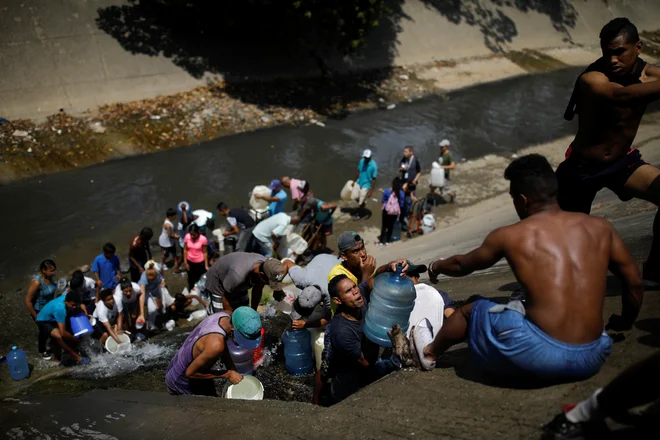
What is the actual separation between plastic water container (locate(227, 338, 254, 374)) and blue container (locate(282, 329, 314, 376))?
399mm

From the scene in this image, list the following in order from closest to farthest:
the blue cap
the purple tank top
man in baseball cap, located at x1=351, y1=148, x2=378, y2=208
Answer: the purple tank top → the blue cap → man in baseball cap, located at x1=351, y1=148, x2=378, y2=208

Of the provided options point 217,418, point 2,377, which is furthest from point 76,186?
point 217,418

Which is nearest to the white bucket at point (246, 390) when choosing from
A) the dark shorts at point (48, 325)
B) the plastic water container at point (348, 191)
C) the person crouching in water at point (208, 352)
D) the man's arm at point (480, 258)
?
Answer: the person crouching in water at point (208, 352)

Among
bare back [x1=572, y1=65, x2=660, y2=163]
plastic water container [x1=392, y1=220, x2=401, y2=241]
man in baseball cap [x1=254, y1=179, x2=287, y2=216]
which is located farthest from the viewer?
plastic water container [x1=392, y1=220, x2=401, y2=241]

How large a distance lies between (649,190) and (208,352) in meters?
3.76

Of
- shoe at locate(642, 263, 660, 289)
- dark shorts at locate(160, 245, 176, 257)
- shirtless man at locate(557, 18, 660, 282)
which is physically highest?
shirtless man at locate(557, 18, 660, 282)

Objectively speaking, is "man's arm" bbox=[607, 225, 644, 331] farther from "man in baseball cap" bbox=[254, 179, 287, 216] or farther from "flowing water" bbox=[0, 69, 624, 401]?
"man in baseball cap" bbox=[254, 179, 287, 216]

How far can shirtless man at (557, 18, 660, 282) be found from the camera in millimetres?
4090

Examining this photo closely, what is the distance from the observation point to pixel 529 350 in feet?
10.8

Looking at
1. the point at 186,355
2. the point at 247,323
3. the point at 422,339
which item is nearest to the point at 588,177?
the point at 422,339

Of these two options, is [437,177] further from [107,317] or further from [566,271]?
[566,271]

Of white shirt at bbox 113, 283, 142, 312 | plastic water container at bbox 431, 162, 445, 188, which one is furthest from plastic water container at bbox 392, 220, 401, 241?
white shirt at bbox 113, 283, 142, 312

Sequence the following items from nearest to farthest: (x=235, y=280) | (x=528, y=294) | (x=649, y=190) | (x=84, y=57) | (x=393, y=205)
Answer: (x=528, y=294), (x=649, y=190), (x=235, y=280), (x=393, y=205), (x=84, y=57)

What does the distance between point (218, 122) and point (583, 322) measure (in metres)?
15.2
